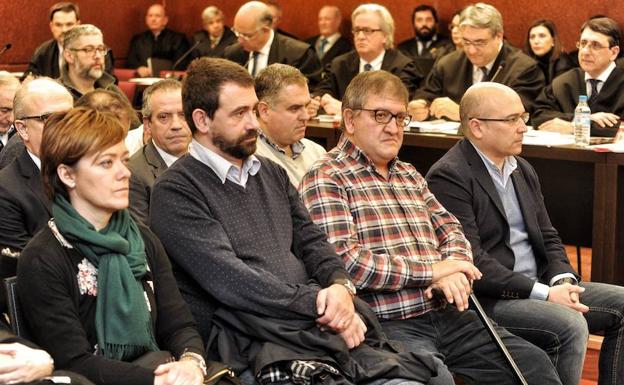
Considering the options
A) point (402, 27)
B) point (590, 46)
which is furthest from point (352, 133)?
point (402, 27)

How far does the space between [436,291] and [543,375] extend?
0.41 m

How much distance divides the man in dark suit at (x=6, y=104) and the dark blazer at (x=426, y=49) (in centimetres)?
438

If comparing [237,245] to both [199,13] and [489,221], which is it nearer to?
[489,221]

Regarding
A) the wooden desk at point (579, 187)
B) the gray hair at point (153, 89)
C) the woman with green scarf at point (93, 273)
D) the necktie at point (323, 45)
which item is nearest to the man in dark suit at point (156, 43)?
the necktie at point (323, 45)

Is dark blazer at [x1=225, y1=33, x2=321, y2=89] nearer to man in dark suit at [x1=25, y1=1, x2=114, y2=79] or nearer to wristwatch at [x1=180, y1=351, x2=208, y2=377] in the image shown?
man in dark suit at [x1=25, y1=1, x2=114, y2=79]

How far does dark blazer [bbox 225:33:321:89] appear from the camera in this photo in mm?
8023

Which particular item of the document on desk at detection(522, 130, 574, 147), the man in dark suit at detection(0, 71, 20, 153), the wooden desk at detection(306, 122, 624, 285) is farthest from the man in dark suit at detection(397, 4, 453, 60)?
the man in dark suit at detection(0, 71, 20, 153)

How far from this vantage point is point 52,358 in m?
2.31

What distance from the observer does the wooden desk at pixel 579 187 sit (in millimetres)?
4633

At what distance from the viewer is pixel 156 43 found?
10523mm

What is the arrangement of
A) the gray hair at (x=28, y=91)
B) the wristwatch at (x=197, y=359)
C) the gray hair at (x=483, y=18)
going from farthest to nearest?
the gray hair at (x=483, y=18) < the gray hair at (x=28, y=91) < the wristwatch at (x=197, y=359)

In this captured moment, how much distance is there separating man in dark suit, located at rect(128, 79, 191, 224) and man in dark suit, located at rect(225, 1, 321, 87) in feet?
12.7

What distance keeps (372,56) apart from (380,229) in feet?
14.1

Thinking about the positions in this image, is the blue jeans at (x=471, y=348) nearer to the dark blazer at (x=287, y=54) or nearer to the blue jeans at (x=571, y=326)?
the blue jeans at (x=571, y=326)
